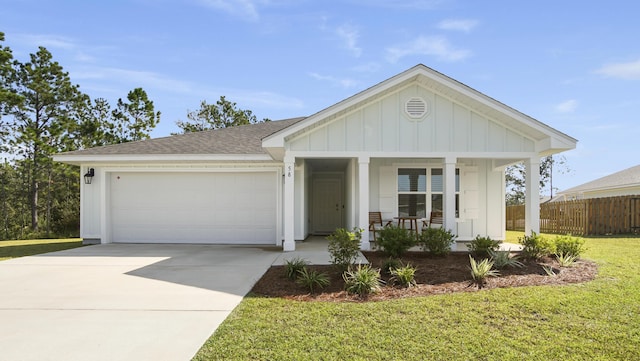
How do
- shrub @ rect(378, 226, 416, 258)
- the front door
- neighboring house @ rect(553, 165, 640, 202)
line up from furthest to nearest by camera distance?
neighboring house @ rect(553, 165, 640, 202)
the front door
shrub @ rect(378, 226, 416, 258)

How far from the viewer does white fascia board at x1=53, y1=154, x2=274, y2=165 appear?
11641 millimetres

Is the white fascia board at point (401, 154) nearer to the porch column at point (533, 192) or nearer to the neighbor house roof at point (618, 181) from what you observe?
the porch column at point (533, 192)

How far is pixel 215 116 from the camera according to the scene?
110 feet

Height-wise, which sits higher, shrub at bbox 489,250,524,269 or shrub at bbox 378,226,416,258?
shrub at bbox 378,226,416,258

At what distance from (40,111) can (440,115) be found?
2292 cm

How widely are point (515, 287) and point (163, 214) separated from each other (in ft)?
33.8

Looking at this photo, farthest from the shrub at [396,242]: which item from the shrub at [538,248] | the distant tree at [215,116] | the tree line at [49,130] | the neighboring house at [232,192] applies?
the distant tree at [215,116]

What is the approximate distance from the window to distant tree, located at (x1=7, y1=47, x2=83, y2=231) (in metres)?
20.0

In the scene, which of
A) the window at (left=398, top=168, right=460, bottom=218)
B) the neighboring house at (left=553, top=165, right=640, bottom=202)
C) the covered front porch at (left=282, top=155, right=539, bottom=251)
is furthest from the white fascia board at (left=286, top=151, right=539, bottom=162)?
the neighboring house at (left=553, top=165, right=640, bottom=202)

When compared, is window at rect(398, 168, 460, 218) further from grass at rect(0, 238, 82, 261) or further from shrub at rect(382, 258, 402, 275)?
grass at rect(0, 238, 82, 261)

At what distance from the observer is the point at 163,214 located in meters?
12.4

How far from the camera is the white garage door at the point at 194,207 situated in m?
12.1

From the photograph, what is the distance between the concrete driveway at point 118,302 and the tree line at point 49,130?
500 inches

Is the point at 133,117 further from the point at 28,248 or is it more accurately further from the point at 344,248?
the point at 344,248
